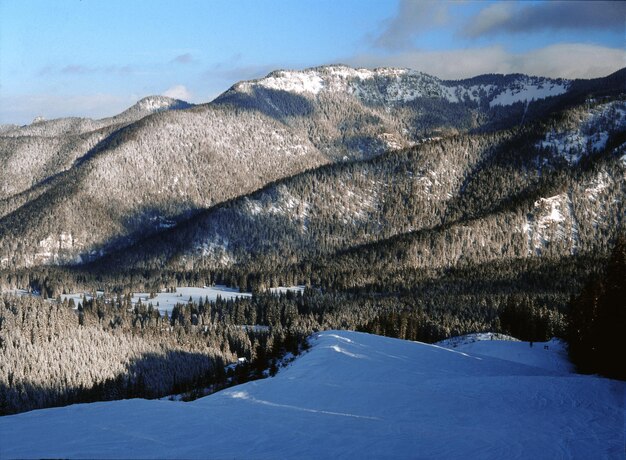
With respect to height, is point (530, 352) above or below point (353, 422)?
below

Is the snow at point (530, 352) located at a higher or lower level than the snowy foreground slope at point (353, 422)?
lower

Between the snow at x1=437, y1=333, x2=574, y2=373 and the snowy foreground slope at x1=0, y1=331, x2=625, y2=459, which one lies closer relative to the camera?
the snowy foreground slope at x1=0, y1=331, x2=625, y2=459

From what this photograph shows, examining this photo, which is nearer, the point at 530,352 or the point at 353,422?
the point at 353,422

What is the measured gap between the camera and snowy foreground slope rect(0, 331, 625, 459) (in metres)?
28.4

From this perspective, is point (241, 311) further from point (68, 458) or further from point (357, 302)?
point (68, 458)

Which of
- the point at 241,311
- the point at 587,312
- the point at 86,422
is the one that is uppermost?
the point at 587,312

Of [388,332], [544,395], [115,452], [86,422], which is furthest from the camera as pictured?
[388,332]

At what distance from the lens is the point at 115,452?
26.8 m

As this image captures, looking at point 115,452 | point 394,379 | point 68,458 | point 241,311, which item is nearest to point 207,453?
point 115,452

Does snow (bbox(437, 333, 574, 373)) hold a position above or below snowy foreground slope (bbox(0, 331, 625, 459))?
below

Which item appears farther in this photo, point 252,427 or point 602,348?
point 602,348

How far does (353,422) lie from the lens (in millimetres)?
35062

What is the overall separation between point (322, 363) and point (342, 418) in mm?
21109

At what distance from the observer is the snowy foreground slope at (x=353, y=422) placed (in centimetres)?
2838
